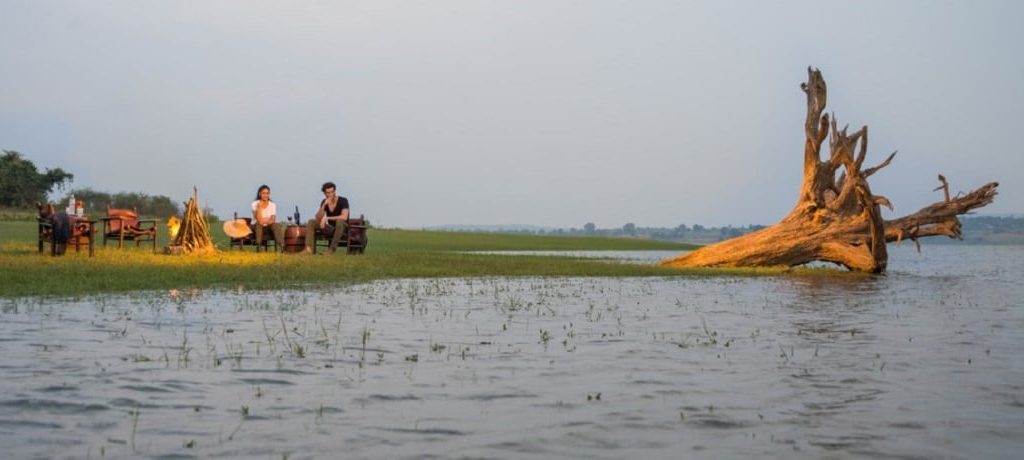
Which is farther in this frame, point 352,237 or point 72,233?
point 352,237

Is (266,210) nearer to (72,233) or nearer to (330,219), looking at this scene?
(330,219)

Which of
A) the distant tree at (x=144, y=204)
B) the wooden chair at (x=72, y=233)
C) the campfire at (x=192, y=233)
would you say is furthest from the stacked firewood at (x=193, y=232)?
the distant tree at (x=144, y=204)

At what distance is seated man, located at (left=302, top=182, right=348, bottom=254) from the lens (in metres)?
28.3

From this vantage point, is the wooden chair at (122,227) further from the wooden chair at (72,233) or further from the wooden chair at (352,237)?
the wooden chair at (352,237)

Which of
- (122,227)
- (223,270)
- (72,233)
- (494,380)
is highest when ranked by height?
(122,227)

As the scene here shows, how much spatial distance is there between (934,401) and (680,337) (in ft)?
14.3

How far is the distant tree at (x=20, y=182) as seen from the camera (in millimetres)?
69500

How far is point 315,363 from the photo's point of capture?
9.99 metres

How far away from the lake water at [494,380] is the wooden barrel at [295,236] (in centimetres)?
1230

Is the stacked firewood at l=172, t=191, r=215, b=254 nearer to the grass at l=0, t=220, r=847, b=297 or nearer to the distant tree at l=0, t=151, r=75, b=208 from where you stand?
the grass at l=0, t=220, r=847, b=297

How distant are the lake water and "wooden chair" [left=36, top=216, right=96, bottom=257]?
8.97 metres

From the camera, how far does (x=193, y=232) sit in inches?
1016

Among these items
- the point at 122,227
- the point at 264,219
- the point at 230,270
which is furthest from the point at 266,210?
the point at 230,270

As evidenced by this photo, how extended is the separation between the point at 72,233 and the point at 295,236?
6.31 meters
